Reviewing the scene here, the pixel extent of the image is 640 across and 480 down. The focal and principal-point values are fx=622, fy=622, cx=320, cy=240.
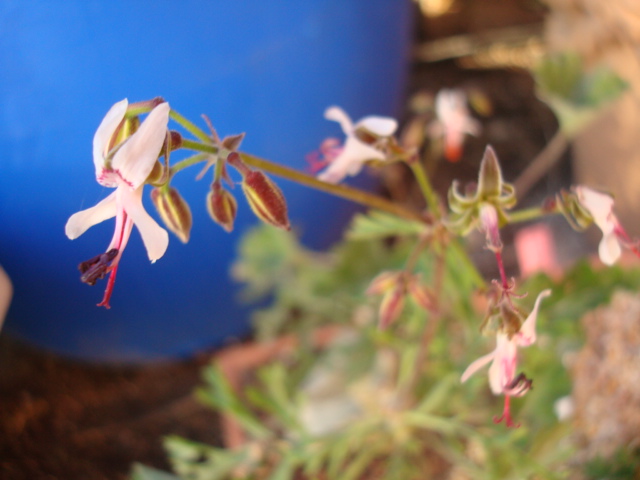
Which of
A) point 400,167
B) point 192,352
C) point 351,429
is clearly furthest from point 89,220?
point 400,167

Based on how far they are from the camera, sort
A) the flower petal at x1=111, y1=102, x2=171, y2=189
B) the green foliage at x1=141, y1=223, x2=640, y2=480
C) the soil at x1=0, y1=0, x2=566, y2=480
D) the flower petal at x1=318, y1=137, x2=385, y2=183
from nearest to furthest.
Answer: the flower petal at x1=111, y1=102, x2=171, y2=189 → the flower petal at x1=318, y1=137, x2=385, y2=183 → the green foliage at x1=141, y1=223, x2=640, y2=480 → the soil at x1=0, y1=0, x2=566, y2=480

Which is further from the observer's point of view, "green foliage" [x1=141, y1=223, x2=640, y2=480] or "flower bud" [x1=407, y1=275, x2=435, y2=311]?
"green foliage" [x1=141, y1=223, x2=640, y2=480]

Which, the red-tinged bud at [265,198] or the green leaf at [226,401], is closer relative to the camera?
the red-tinged bud at [265,198]

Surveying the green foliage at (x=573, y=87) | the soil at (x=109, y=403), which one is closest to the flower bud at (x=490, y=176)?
the green foliage at (x=573, y=87)

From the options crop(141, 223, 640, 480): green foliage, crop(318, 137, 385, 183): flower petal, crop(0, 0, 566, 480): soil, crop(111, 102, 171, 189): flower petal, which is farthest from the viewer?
crop(0, 0, 566, 480): soil

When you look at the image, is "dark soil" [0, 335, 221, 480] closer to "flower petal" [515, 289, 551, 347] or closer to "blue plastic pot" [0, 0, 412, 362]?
"blue plastic pot" [0, 0, 412, 362]

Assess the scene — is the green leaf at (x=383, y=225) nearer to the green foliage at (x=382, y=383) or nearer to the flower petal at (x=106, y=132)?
the green foliage at (x=382, y=383)

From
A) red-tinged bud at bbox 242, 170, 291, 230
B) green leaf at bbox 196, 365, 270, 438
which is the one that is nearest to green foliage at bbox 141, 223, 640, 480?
green leaf at bbox 196, 365, 270, 438

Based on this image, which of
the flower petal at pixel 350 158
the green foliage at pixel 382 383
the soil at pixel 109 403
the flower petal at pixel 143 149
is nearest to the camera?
the flower petal at pixel 143 149
